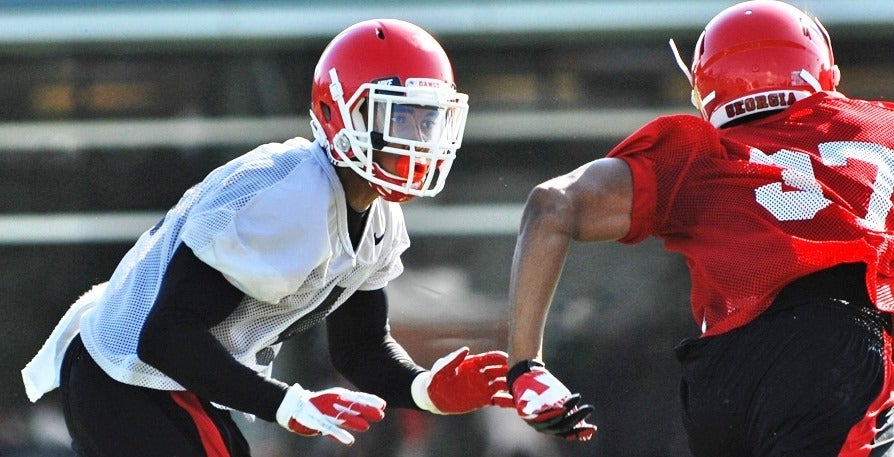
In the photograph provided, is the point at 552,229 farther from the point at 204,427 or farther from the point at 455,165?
the point at 455,165

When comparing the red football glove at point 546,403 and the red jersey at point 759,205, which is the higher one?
the red jersey at point 759,205

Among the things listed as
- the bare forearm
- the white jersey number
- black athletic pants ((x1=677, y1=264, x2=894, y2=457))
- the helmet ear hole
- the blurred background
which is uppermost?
the helmet ear hole

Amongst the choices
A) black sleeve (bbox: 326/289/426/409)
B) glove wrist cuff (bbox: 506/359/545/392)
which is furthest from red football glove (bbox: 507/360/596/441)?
black sleeve (bbox: 326/289/426/409)

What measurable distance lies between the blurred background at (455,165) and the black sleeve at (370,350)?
1.38 meters

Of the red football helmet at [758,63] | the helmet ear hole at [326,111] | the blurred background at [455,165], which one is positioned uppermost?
the red football helmet at [758,63]

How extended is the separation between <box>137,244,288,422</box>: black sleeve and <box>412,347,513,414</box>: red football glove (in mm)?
398

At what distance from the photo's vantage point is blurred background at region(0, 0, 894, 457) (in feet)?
13.6

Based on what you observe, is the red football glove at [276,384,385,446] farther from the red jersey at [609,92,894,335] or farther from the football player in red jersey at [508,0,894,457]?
the red jersey at [609,92,894,335]

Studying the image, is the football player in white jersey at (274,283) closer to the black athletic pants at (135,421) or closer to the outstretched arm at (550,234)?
the black athletic pants at (135,421)

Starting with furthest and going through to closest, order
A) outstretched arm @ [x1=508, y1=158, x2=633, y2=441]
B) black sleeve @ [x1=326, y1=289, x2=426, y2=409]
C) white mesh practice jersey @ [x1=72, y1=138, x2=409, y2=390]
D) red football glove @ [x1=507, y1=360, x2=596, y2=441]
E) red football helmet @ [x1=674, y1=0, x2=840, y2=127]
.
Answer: black sleeve @ [x1=326, y1=289, x2=426, y2=409], red football helmet @ [x1=674, y1=0, x2=840, y2=127], white mesh practice jersey @ [x1=72, y1=138, x2=409, y2=390], outstretched arm @ [x1=508, y1=158, x2=633, y2=441], red football glove @ [x1=507, y1=360, x2=596, y2=441]

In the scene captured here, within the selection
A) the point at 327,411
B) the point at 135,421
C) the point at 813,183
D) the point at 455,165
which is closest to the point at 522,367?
the point at 327,411

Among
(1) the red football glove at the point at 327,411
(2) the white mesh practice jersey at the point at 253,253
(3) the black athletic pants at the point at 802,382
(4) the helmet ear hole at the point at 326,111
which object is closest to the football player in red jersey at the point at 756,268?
(3) the black athletic pants at the point at 802,382

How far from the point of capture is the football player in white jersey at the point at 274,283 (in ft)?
7.30

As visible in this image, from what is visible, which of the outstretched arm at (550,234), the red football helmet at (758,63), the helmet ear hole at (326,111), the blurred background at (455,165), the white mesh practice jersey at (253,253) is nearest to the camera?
the outstretched arm at (550,234)
